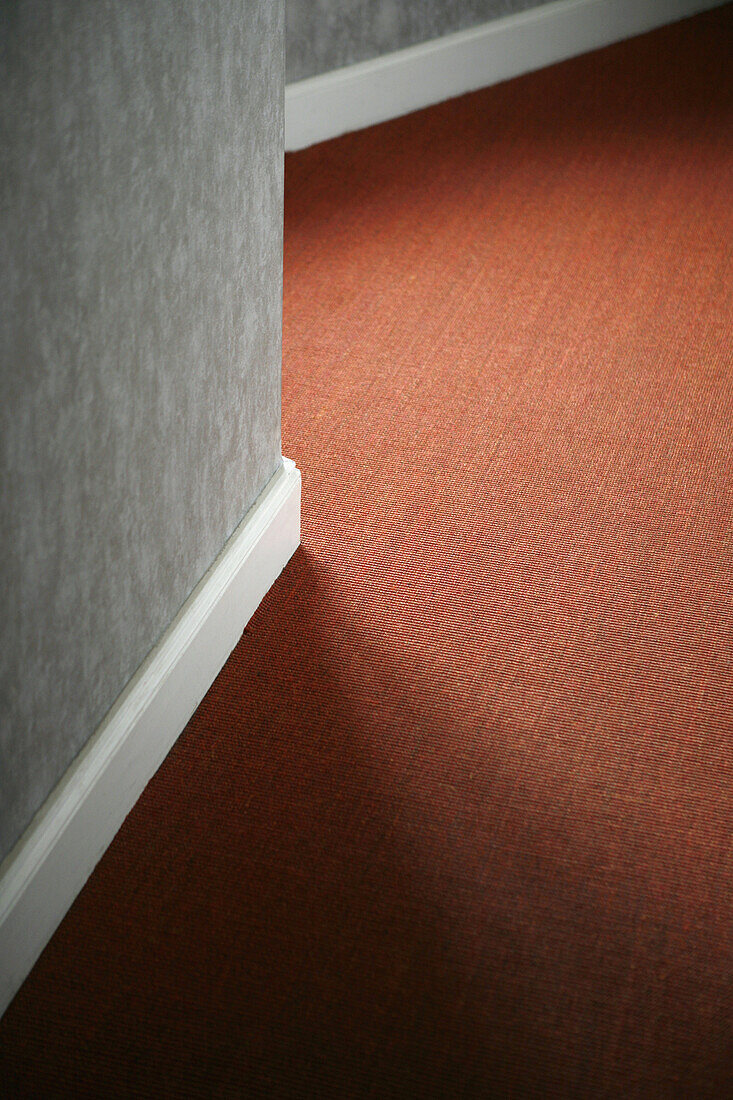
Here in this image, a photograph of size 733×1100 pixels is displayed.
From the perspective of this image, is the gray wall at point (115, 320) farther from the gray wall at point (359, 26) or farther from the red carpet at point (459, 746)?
the gray wall at point (359, 26)

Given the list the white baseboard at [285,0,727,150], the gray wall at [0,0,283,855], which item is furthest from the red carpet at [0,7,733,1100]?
the white baseboard at [285,0,727,150]

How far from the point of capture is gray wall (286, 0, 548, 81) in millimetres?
3146

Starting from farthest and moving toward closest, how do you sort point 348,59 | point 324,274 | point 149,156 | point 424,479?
point 348,59, point 324,274, point 424,479, point 149,156

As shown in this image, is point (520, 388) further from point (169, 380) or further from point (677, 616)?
point (169, 380)

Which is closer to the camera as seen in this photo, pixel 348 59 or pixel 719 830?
pixel 719 830

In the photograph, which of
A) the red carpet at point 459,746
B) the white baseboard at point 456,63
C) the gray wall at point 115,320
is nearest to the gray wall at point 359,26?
the white baseboard at point 456,63

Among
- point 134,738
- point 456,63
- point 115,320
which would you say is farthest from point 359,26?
point 134,738

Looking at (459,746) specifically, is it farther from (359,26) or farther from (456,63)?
(456,63)

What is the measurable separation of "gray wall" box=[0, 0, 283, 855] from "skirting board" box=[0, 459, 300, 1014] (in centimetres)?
3

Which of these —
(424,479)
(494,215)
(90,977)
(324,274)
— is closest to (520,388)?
(424,479)

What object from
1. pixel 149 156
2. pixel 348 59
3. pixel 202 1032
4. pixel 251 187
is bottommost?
pixel 202 1032

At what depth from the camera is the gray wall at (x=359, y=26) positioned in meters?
3.15

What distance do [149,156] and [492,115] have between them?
2.64m

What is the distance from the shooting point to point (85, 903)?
1360 mm
